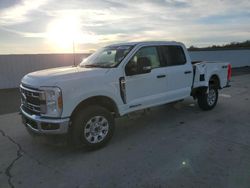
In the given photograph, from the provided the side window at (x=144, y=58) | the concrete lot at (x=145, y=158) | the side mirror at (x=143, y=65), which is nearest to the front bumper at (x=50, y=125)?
the concrete lot at (x=145, y=158)

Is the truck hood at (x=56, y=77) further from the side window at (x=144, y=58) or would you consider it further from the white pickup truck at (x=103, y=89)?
the side window at (x=144, y=58)

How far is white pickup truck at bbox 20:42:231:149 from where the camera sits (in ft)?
13.1

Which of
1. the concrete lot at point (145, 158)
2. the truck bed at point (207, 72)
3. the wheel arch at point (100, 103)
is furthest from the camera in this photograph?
the truck bed at point (207, 72)

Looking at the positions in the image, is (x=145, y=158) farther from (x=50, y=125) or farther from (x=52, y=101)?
(x=52, y=101)

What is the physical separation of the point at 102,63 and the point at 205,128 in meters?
2.84

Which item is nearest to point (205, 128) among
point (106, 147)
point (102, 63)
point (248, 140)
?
point (248, 140)

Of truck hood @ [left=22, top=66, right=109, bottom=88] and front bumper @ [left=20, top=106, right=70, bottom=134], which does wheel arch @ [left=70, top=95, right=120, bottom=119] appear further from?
truck hood @ [left=22, top=66, right=109, bottom=88]

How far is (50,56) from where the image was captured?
13.3 metres

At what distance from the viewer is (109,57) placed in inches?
210

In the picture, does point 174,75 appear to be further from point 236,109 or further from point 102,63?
point 236,109

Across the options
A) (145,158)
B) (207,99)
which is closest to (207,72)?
(207,99)

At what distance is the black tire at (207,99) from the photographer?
22.7 ft

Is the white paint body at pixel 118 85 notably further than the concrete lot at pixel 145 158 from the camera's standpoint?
Yes

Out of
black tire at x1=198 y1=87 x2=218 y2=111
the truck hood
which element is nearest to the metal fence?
black tire at x1=198 y1=87 x2=218 y2=111
